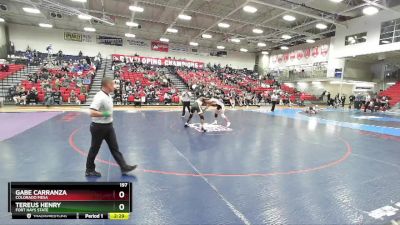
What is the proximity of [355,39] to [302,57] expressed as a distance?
29.0ft

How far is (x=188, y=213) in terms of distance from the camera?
3281 mm

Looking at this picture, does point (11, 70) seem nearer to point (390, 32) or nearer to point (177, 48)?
point (177, 48)

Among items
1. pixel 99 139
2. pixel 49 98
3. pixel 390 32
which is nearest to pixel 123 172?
pixel 99 139

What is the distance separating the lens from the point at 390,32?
21969 millimetres

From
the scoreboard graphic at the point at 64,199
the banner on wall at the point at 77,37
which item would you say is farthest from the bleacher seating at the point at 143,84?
the scoreboard graphic at the point at 64,199

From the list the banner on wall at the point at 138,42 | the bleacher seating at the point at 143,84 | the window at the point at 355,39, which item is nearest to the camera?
the bleacher seating at the point at 143,84

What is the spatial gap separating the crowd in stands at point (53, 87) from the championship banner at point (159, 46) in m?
12.4

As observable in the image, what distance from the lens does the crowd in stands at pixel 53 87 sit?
57.8 ft

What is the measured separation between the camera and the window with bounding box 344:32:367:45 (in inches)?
957

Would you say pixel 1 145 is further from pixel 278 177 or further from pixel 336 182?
pixel 336 182

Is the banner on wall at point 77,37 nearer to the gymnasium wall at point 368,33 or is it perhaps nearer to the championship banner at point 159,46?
the championship banner at point 159,46

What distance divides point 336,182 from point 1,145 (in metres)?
7.86

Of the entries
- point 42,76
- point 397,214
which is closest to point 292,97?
point 42,76

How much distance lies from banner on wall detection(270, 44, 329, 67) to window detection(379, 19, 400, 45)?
6997mm
